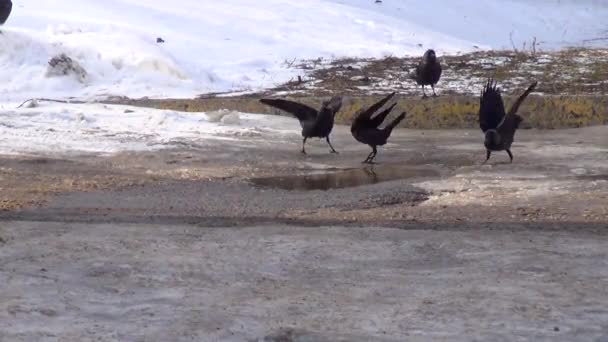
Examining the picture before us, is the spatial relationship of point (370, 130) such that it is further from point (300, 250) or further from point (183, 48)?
point (183, 48)

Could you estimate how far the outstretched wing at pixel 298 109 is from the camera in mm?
12938

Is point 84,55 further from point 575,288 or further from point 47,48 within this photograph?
point 575,288

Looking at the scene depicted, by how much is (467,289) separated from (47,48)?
43.4ft

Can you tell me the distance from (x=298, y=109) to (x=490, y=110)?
2.25 meters

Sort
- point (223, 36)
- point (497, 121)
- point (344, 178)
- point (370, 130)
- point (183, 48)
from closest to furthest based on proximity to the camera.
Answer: point (344, 178)
point (497, 121)
point (370, 130)
point (183, 48)
point (223, 36)

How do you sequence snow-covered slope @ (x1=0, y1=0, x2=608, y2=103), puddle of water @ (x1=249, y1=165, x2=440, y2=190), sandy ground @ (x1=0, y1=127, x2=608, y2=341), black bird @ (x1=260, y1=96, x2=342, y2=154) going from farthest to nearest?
snow-covered slope @ (x1=0, y1=0, x2=608, y2=103)
black bird @ (x1=260, y1=96, x2=342, y2=154)
puddle of water @ (x1=249, y1=165, x2=440, y2=190)
sandy ground @ (x1=0, y1=127, x2=608, y2=341)

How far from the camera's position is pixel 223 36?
22.7 m

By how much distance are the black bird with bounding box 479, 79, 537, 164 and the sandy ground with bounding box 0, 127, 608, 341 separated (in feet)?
0.64

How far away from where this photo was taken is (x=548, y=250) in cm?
713

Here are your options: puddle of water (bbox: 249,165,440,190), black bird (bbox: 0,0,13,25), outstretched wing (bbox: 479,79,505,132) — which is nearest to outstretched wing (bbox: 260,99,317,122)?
puddle of water (bbox: 249,165,440,190)

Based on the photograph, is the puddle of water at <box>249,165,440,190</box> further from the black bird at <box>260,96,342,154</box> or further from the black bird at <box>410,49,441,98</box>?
the black bird at <box>410,49,441,98</box>

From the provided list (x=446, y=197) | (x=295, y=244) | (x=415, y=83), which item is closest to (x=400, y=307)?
(x=295, y=244)

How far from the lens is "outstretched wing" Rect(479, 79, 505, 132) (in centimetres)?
1220

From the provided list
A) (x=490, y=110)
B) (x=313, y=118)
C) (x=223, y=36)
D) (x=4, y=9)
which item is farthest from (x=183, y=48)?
(x=490, y=110)
